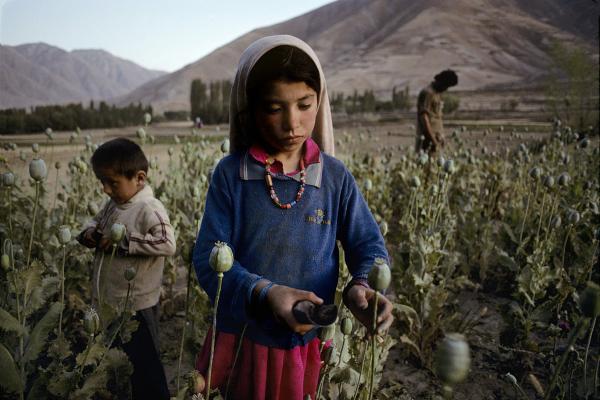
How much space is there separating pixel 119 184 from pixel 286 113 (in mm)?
889

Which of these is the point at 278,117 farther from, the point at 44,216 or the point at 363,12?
the point at 363,12

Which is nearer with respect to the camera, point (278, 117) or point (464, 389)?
point (278, 117)

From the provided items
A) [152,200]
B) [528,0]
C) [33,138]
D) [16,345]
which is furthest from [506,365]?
[528,0]

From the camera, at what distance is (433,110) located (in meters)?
6.69

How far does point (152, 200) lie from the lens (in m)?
1.79

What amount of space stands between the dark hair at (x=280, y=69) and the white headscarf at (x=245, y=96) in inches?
0.7

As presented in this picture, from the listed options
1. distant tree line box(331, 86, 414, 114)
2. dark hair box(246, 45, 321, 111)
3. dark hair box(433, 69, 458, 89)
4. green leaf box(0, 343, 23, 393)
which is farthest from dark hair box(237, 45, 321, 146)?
distant tree line box(331, 86, 414, 114)

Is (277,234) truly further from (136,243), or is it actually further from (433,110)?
(433,110)

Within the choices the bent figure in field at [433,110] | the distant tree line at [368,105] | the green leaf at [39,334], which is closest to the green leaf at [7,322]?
the green leaf at [39,334]

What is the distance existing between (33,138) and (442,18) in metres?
59.6

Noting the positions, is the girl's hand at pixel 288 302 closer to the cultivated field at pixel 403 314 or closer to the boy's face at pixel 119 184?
the cultivated field at pixel 403 314

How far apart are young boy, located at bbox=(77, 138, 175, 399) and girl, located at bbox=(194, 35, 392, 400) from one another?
58 centimetres

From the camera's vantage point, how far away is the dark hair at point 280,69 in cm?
112

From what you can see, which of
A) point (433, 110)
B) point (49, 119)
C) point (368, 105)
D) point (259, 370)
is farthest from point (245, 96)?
point (368, 105)
